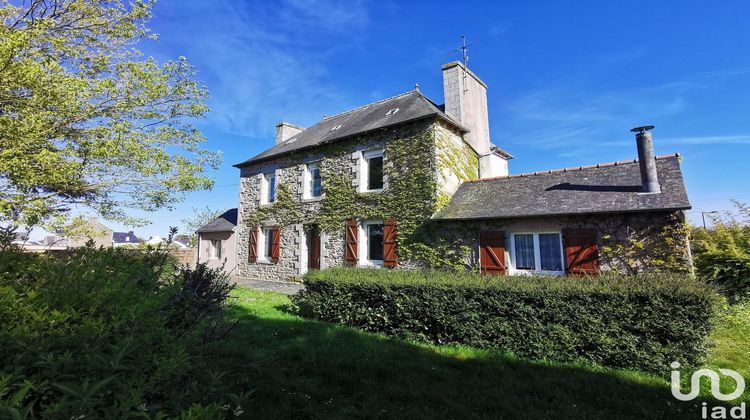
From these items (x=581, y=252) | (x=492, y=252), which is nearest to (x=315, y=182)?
(x=492, y=252)

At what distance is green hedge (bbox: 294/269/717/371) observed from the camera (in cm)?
484

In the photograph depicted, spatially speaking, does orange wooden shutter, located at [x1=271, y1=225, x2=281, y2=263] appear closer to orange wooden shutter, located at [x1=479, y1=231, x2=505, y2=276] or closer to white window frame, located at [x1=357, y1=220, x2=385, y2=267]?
white window frame, located at [x1=357, y1=220, x2=385, y2=267]

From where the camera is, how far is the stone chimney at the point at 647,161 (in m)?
8.70

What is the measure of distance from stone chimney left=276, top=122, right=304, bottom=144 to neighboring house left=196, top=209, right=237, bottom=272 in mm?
5262

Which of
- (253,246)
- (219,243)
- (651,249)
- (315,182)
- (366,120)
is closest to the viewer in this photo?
(651,249)

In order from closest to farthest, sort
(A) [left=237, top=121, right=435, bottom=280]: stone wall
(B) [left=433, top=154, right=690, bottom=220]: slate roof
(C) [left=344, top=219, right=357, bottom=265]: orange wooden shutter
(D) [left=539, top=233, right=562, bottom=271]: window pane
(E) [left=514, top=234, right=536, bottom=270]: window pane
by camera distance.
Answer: (B) [left=433, top=154, right=690, bottom=220]: slate roof → (D) [left=539, top=233, right=562, bottom=271]: window pane → (E) [left=514, top=234, right=536, bottom=270]: window pane → (C) [left=344, top=219, right=357, bottom=265]: orange wooden shutter → (A) [left=237, top=121, right=435, bottom=280]: stone wall

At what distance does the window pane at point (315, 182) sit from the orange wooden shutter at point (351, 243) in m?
2.54

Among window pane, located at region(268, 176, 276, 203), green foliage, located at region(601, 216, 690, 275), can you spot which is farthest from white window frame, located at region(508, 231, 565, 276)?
window pane, located at region(268, 176, 276, 203)

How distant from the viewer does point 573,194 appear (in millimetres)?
9727

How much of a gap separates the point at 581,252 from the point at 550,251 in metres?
0.83

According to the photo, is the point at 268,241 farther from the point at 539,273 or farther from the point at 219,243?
the point at 539,273

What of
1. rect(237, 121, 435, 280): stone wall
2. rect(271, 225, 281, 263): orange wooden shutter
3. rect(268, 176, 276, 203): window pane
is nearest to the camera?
rect(237, 121, 435, 280): stone wall

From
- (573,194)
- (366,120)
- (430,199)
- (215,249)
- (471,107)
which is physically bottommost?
(215,249)

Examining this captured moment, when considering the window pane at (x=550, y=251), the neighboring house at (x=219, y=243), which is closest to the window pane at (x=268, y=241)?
the neighboring house at (x=219, y=243)
